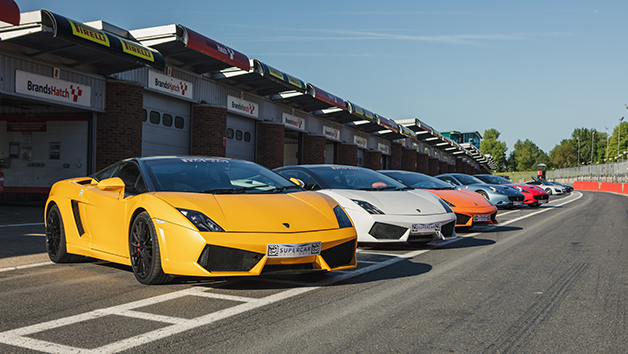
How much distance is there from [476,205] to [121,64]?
9506 millimetres

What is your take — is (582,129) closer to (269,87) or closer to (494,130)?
(494,130)

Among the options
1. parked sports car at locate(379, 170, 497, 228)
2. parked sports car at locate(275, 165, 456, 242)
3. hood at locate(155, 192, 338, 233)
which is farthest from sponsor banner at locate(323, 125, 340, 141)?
hood at locate(155, 192, 338, 233)

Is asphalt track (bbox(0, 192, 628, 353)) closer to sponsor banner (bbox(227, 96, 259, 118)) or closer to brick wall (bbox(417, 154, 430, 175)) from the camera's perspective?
sponsor banner (bbox(227, 96, 259, 118))

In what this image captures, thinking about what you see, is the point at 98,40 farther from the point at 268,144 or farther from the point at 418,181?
the point at 268,144

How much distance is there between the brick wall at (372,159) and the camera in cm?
3562

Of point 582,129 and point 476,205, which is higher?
point 582,129

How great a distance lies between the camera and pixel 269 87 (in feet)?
68.2

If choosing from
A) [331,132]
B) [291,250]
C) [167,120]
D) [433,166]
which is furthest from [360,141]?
[291,250]

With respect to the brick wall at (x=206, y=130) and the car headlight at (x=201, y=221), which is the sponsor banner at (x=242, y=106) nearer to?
the brick wall at (x=206, y=130)

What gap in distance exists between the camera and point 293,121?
2461 centimetres

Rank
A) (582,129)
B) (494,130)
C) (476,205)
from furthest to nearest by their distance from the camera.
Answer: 1. (582,129)
2. (494,130)
3. (476,205)

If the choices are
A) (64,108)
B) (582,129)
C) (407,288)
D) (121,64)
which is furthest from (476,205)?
(582,129)

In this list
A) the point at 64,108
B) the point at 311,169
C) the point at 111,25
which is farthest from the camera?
the point at 64,108

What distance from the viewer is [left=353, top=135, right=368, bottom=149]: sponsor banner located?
32622 millimetres
